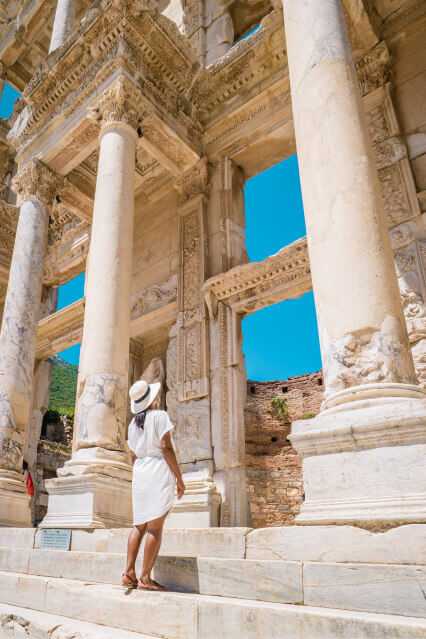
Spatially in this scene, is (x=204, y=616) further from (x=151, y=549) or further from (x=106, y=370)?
(x=106, y=370)

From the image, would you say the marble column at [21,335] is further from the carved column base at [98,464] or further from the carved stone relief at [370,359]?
the carved stone relief at [370,359]

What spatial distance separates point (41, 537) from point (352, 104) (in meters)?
5.84

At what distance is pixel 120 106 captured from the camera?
873 centimetres

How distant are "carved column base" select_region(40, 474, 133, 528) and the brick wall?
8600 mm

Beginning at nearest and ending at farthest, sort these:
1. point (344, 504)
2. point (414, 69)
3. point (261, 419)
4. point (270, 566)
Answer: point (270, 566), point (344, 504), point (414, 69), point (261, 419)

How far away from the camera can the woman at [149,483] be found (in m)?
3.57

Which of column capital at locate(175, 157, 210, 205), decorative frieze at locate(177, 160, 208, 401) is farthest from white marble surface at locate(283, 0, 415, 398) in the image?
column capital at locate(175, 157, 210, 205)

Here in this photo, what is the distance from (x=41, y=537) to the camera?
5.73m

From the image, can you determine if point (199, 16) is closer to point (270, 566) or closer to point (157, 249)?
point (157, 249)

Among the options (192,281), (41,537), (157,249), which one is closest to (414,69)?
(192,281)

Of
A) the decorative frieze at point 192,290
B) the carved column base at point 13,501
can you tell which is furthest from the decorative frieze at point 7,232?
the carved column base at point 13,501

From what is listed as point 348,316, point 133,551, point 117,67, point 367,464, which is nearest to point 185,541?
point 133,551

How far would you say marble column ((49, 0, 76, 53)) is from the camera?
12.0 metres

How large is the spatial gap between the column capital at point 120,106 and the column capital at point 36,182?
86.4 inches
